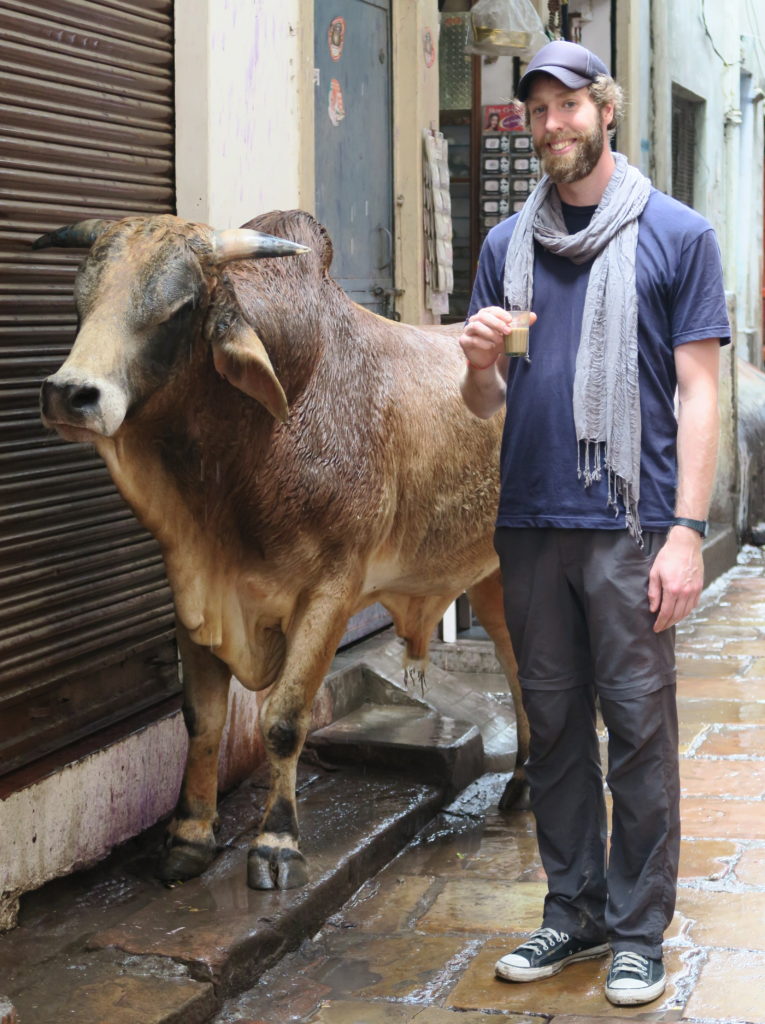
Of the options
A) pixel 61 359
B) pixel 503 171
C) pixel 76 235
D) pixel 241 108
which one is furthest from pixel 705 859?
pixel 503 171

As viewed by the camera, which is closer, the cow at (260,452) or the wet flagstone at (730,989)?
the wet flagstone at (730,989)

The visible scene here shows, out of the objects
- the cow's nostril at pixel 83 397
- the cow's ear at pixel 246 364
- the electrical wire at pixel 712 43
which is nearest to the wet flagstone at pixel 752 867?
the cow's ear at pixel 246 364

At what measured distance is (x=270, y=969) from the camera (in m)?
4.28

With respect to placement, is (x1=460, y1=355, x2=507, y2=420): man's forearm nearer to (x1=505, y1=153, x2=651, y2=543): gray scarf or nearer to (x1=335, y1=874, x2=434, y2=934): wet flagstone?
(x1=505, y1=153, x2=651, y2=543): gray scarf

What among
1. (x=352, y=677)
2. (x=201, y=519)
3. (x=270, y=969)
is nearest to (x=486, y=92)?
(x=352, y=677)

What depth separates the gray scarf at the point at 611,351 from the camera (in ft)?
12.6

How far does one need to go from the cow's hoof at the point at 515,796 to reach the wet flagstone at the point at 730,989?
155 centimetres

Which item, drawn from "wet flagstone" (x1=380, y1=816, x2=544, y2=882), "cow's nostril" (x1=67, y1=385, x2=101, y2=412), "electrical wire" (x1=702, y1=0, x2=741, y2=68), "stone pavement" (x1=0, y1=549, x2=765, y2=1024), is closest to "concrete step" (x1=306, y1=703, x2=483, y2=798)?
"stone pavement" (x1=0, y1=549, x2=765, y2=1024)

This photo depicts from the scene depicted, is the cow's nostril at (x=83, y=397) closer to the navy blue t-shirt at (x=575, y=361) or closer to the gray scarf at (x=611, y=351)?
the navy blue t-shirt at (x=575, y=361)

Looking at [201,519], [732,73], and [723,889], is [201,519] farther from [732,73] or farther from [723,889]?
[732,73]

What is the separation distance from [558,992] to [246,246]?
2105 mm

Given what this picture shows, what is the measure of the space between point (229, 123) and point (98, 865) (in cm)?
252

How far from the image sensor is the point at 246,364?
13.7ft

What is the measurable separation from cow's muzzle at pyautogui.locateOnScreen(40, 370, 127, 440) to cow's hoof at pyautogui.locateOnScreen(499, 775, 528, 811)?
254 cm
